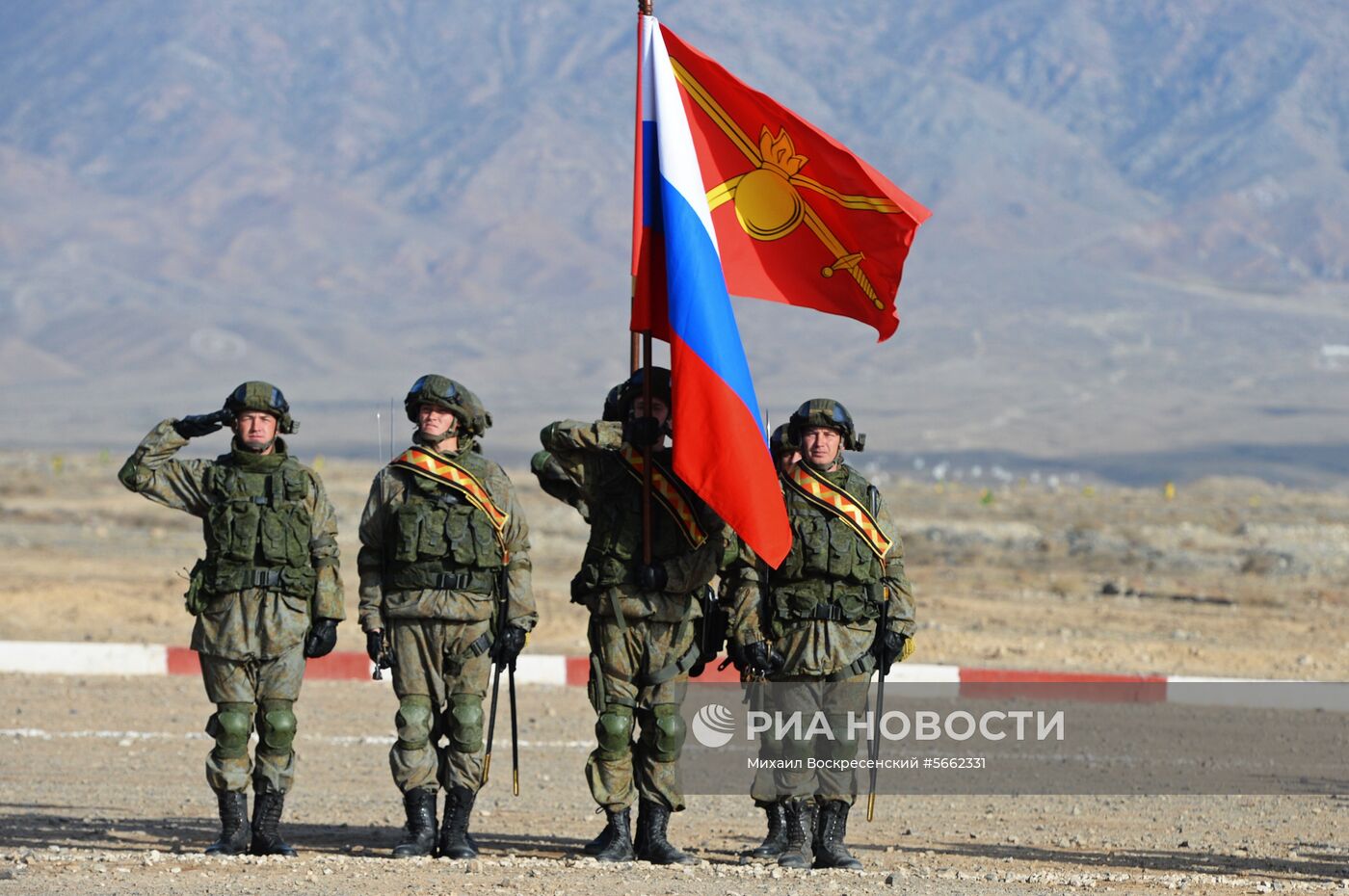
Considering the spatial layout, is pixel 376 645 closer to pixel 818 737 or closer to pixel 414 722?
pixel 414 722

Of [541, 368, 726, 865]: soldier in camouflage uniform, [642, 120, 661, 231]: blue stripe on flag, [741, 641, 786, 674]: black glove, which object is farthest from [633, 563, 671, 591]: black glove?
[642, 120, 661, 231]: blue stripe on flag

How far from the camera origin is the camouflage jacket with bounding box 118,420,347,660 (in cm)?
891

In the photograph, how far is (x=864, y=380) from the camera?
12812cm

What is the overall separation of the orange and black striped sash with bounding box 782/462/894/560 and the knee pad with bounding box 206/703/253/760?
2461 mm

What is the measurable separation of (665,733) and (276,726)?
161 cm

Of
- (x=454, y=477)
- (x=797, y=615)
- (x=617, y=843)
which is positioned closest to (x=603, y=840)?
(x=617, y=843)

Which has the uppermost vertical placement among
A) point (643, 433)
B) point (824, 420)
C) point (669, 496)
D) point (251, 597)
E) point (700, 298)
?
point (700, 298)

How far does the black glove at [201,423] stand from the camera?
8891 millimetres

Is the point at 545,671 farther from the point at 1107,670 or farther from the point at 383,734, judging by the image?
the point at 1107,670

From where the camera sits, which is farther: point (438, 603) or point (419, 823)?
point (419, 823)

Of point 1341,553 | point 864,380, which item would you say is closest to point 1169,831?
point 1341,553

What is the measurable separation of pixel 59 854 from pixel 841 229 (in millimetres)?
4160

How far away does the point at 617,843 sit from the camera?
8.91 m

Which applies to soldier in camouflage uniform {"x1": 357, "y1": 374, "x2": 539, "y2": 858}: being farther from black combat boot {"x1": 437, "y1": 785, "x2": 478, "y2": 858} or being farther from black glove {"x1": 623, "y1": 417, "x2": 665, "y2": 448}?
black glove {"x1": 623, "y1": 417, "x2": 665, "y2": 448}
